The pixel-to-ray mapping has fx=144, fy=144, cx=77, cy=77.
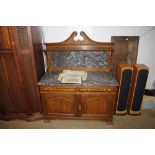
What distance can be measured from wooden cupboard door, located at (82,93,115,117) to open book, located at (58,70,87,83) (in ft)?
0.89

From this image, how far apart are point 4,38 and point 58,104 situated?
124cm

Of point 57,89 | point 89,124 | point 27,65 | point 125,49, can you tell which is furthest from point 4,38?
point 125,49

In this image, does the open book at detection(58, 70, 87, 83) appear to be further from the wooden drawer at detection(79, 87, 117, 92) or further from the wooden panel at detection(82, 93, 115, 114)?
the wooden panel at detection(82, 93, 115, 114)

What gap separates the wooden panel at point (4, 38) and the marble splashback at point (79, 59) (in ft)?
2.53

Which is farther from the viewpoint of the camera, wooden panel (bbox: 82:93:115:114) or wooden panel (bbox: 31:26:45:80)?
wooden panel (bbox: 82:93:115:114)

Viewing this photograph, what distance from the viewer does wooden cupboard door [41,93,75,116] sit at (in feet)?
7.48

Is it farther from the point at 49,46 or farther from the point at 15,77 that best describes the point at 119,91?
the point at 15,77

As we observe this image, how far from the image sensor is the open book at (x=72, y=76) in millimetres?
2227

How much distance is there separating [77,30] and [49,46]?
1.82ft

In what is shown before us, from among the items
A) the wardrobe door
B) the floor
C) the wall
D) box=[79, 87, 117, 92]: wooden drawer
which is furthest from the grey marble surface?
the floor

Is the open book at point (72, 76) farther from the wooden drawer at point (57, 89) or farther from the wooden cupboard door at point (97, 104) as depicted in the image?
the wooden cupboard door at point (97, 104)

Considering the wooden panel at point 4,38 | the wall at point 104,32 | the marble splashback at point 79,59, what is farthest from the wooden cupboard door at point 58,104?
the wall at point 104,32

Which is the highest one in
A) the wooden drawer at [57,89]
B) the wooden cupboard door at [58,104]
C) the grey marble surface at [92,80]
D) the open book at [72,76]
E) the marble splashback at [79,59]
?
the marble splashback at [79,59]

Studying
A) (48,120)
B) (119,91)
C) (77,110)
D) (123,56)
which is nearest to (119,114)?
(119,91)
